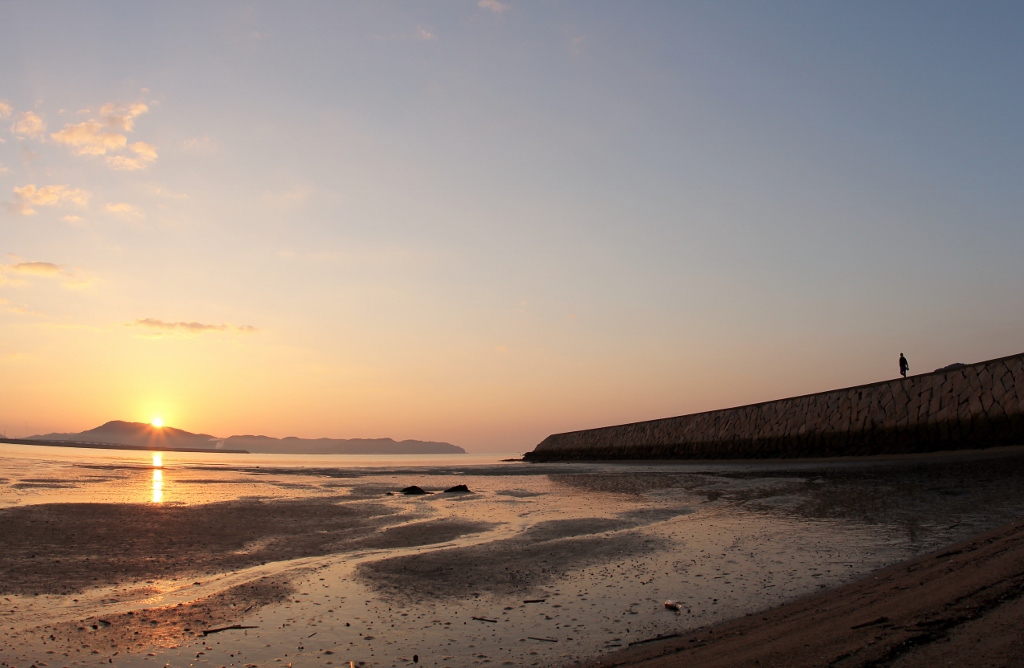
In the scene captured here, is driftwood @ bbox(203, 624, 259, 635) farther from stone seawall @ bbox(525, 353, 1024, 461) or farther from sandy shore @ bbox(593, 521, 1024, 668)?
stone seawall @ bbox(525, 353, 1024, 461)

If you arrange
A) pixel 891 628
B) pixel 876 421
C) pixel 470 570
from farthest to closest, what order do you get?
pixel 876 421, pixel 470 570, pixel 891 628

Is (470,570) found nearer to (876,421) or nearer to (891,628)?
(891,628)

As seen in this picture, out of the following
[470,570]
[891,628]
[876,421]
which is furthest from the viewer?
[876,421]

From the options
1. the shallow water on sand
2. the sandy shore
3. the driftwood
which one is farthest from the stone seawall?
the driftwood

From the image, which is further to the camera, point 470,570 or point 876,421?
point 876,421

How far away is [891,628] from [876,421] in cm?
2406

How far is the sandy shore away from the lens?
12.6ft

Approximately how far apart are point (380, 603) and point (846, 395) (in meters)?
26.7

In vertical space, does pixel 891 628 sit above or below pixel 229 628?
above

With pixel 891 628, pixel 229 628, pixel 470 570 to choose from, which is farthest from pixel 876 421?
pixel 229 628

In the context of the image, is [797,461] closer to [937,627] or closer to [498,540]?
[498,540]

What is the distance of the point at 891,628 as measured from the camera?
439cm

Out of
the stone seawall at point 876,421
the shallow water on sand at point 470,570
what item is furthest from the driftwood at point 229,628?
the stone seawall at point 876,421

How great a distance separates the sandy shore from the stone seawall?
17779 mm
